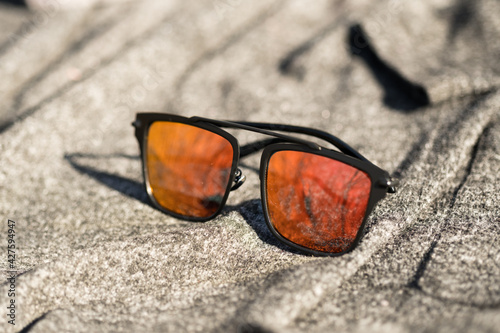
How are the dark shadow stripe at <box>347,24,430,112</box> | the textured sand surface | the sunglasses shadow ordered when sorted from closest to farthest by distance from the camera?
the textured sand surface → the sunglasses shadow → the dark shadow stripe at <box>347,24,430,112</box>

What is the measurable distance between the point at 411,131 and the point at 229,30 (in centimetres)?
76

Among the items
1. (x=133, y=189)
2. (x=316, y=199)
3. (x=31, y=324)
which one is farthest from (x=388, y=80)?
(x=31, y=324)

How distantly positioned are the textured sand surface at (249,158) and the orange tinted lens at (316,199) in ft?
0.13

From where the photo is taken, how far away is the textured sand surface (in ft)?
1.92

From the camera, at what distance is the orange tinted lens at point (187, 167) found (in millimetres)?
791

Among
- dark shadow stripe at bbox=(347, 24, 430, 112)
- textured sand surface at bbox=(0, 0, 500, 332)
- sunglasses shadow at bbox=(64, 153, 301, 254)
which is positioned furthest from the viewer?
dark shadow stripe at bbox=(347, 24, 430, 112)

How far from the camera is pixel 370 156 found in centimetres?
93

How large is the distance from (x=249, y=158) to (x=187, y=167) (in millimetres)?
189

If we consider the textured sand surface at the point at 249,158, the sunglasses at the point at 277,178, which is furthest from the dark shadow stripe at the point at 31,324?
the sunglasses at the point at 277,178

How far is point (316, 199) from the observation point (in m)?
0.71

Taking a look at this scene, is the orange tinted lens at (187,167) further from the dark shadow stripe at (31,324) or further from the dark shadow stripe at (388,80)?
the dark shadow stripe at (388,80)

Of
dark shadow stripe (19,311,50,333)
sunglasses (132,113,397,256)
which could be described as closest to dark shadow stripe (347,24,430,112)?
sunglasses (132,113,397,256)

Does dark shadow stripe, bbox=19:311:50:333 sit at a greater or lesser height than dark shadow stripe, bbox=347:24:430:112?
lesser

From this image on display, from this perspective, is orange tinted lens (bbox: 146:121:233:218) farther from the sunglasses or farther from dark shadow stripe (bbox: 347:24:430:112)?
dark shadow stripe (bbox: 347:24:430:112)
